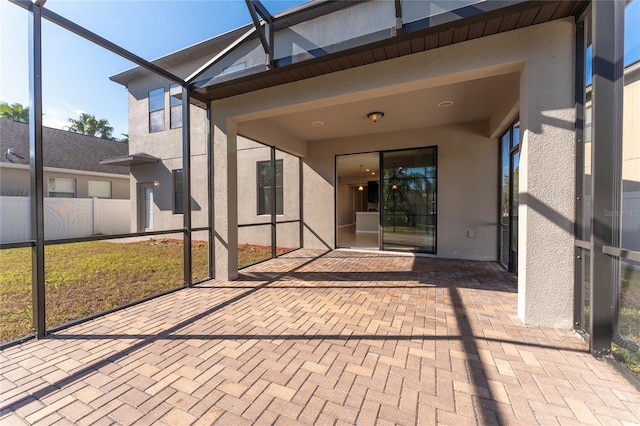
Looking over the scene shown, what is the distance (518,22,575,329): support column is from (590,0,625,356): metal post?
13.4 inches

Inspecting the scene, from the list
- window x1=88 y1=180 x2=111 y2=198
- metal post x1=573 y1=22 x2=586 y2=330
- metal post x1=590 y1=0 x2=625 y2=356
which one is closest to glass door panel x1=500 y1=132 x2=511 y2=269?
metal post x1=573 y1=22 x2=586 y2=330

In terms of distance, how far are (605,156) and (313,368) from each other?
283 centimetres

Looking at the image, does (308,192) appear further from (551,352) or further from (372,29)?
(551,352)

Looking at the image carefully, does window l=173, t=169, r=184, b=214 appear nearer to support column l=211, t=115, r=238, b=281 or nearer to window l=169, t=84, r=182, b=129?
window l=169, t=84, r=182, b=129

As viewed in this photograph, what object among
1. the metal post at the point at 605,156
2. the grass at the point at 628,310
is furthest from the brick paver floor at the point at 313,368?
the metal post at the point at 605,156

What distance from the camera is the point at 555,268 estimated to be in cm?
246

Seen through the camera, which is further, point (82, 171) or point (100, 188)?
point (100, 188)

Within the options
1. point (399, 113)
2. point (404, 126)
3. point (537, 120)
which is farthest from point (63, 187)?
point (537, 120)

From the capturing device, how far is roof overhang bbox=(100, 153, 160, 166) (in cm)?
823

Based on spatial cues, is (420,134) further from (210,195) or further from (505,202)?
(210,195)

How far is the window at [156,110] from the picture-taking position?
8.61m

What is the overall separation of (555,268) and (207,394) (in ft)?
10.4

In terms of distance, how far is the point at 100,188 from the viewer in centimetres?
892

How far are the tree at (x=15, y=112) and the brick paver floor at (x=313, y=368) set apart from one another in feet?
6.92
